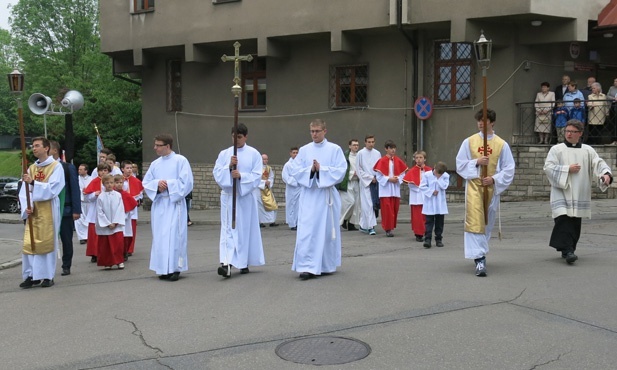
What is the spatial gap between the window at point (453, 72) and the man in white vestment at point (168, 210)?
37.1 feet

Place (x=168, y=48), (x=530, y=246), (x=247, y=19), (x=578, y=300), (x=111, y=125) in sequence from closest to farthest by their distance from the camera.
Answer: (x=578, y=300)
(x=530, y=246)
(x=247, y=19)
(x=168, y=48)
(x=111, y=125)

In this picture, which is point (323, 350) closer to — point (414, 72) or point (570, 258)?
point (570, 258)

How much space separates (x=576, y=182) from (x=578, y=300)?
2.50 meters

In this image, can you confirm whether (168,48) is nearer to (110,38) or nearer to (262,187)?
(110,38)

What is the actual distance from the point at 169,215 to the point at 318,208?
6.50 ft

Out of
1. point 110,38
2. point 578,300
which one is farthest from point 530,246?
point 110,38

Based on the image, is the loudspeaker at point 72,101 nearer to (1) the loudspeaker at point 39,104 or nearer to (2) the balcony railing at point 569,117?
(1) the loudspeaker at point 39,104

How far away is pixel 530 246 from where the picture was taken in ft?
38.0

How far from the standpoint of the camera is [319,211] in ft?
30.6

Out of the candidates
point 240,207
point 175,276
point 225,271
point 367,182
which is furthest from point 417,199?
point 175,276

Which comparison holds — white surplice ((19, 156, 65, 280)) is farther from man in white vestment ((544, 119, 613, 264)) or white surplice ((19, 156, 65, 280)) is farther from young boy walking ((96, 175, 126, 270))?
man in white vestment ((544, 119, 613, 264))

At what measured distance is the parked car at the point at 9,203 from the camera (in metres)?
28.2

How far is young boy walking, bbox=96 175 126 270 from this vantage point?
35.9ft

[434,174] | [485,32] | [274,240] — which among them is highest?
[485,32]
